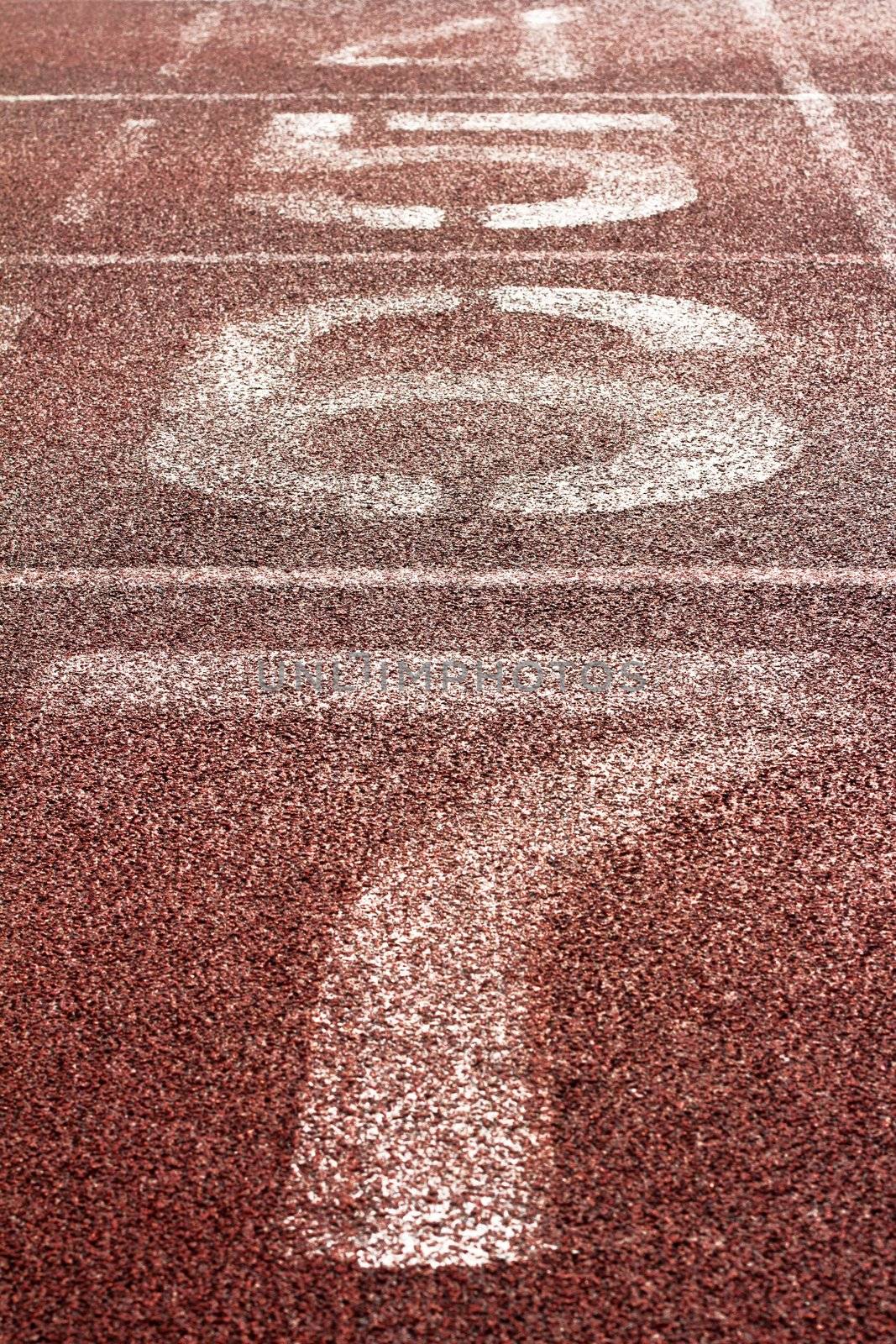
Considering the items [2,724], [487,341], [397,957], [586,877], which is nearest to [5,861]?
[2,724]

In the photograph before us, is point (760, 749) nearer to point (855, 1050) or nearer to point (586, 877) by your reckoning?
point (586, 877)

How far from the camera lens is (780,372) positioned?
4418 millimetres

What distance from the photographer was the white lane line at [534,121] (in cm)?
628

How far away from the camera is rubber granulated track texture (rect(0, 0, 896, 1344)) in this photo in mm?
2076

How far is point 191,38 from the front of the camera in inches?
293

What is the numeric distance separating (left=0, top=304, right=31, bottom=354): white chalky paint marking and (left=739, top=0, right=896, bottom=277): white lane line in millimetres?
2925

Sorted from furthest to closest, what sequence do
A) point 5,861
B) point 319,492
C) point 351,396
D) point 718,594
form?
point 351,396 < point 319,492 < point 718,594 < point 5,861

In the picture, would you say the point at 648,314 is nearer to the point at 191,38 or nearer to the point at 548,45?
the point at 548,45

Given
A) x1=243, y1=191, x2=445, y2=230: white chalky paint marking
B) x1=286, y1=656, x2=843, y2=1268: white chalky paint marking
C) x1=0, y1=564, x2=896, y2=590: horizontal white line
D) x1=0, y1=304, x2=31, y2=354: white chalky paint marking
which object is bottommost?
x1=286, y1=656, x2=843, y2=1268: white chalky paint marking

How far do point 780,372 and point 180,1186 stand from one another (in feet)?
10.3

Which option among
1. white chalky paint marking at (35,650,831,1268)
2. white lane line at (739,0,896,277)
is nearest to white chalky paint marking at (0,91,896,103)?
white lane line at (739,0,896,277)

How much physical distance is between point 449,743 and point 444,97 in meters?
4.51

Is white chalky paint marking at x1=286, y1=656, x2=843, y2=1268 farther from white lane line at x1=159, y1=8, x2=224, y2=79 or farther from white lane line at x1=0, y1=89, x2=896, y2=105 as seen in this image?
white lane line at x1=159, y1=8, x2=224, y2=79

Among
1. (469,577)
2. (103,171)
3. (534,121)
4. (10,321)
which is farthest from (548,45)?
(469,577)
